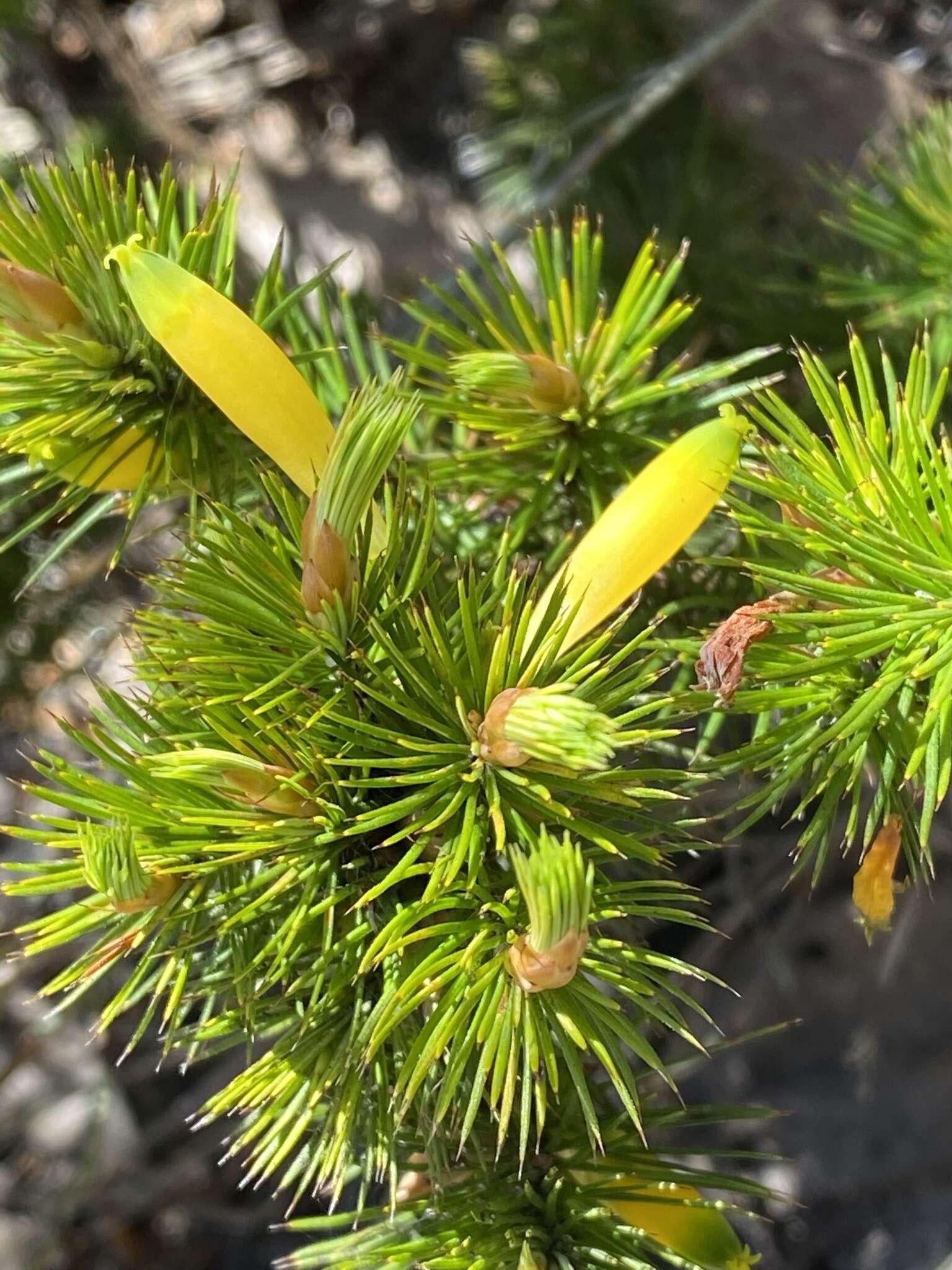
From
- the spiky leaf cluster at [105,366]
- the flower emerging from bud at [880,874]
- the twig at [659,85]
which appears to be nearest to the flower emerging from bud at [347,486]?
the spiky leaf cluster at [105,366]

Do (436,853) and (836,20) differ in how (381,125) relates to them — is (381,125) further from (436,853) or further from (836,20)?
(436,853)

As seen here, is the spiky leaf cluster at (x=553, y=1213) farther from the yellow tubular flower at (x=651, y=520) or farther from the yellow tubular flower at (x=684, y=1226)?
the yellow tubular flower at (x=651, y=520)

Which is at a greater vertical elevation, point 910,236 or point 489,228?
point 489,228

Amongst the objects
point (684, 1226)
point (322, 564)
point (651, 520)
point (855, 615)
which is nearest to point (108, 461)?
point (322, 564)

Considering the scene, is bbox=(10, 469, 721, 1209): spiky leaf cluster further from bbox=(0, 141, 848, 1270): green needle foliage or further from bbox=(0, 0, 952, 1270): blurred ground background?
bbox=(0, 0, 952, 1270): blurred ground background

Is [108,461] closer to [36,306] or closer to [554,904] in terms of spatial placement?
[36,306]

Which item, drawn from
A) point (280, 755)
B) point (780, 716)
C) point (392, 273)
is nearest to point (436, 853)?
point (280, 755)
